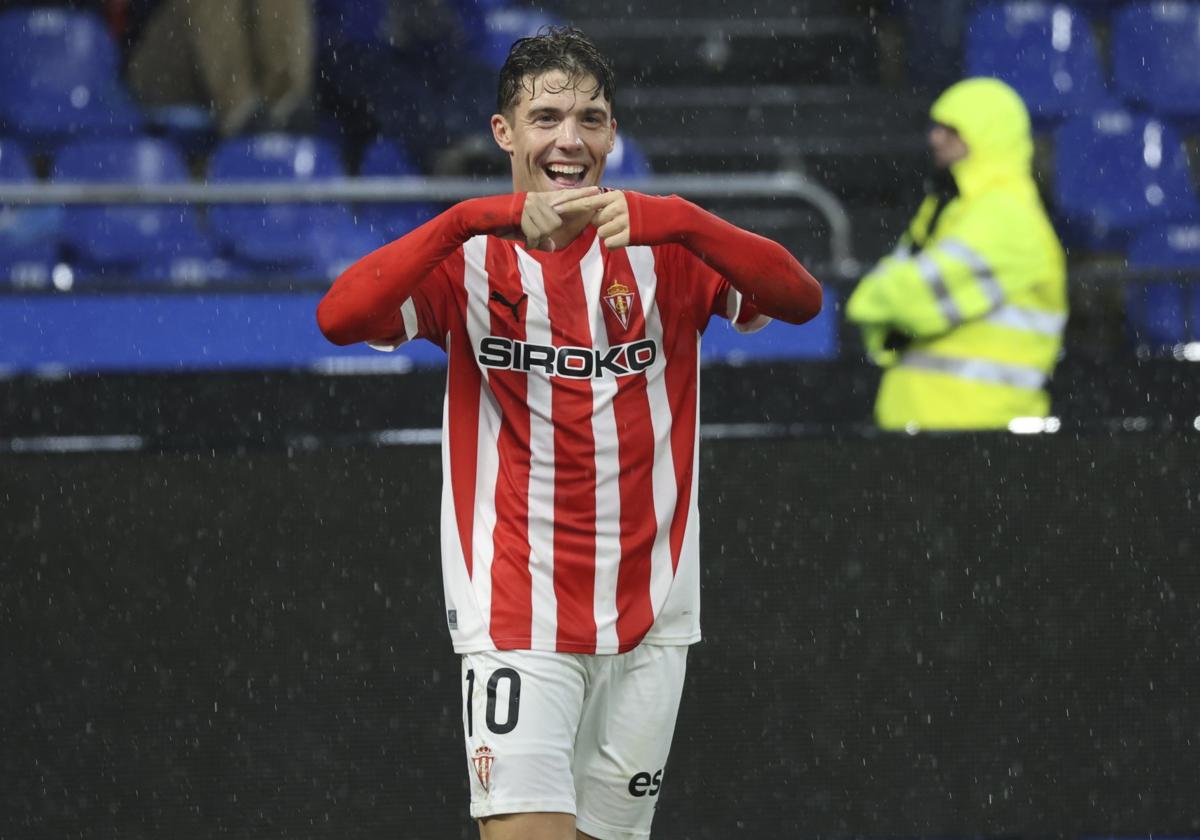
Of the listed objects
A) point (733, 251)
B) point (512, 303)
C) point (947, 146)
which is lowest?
point (512, 303)

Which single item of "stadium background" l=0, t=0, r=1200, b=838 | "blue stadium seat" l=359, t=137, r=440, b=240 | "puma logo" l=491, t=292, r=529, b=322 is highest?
"blue stadium seat" l=359, t=137, r=440, b=240

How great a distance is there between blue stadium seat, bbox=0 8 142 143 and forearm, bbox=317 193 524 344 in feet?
17.8

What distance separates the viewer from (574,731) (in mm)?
3164

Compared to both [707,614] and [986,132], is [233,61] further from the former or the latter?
[707,614]

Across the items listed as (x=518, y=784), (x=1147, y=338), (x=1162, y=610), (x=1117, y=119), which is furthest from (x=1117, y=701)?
(x=1117, y=119)

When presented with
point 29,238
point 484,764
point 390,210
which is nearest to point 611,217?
point 484,764

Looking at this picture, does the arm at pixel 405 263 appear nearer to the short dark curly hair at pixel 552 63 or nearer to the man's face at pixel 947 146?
the short dark curly hair at pixel 552 63

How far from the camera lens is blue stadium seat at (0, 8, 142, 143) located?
8.10m

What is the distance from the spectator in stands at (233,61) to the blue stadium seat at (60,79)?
17cm

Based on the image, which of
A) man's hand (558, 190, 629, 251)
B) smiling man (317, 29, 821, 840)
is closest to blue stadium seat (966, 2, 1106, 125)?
smiling man (317, 29, 821, 840)

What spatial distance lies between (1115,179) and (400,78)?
3.45 m

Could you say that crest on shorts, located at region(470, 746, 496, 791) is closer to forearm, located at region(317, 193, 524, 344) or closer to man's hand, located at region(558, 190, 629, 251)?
forearm, located at region(317, 193, 524, 344)

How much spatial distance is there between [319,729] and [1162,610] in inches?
83.3

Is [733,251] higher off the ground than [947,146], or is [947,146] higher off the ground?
[947,146]
